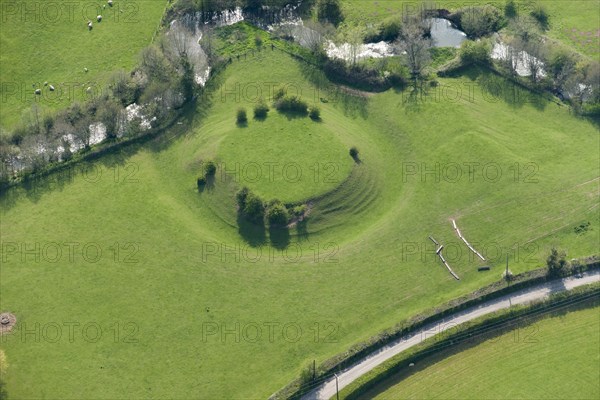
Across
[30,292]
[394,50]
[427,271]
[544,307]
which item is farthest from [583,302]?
[30,292]

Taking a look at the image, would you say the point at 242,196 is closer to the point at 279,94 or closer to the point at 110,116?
the point at 279,94

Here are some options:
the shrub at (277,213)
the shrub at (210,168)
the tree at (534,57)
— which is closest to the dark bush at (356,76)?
the tree at (534,57)

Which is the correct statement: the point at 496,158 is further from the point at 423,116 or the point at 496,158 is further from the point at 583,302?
the point at 583,302

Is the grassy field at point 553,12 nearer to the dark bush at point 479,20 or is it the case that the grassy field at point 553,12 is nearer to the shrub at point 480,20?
the dark bush at point 479,20

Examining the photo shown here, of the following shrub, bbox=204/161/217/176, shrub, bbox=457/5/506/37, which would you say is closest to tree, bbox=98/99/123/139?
shrub, bbox=204/161/217/176

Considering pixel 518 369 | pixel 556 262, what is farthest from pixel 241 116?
pixel 518 369
